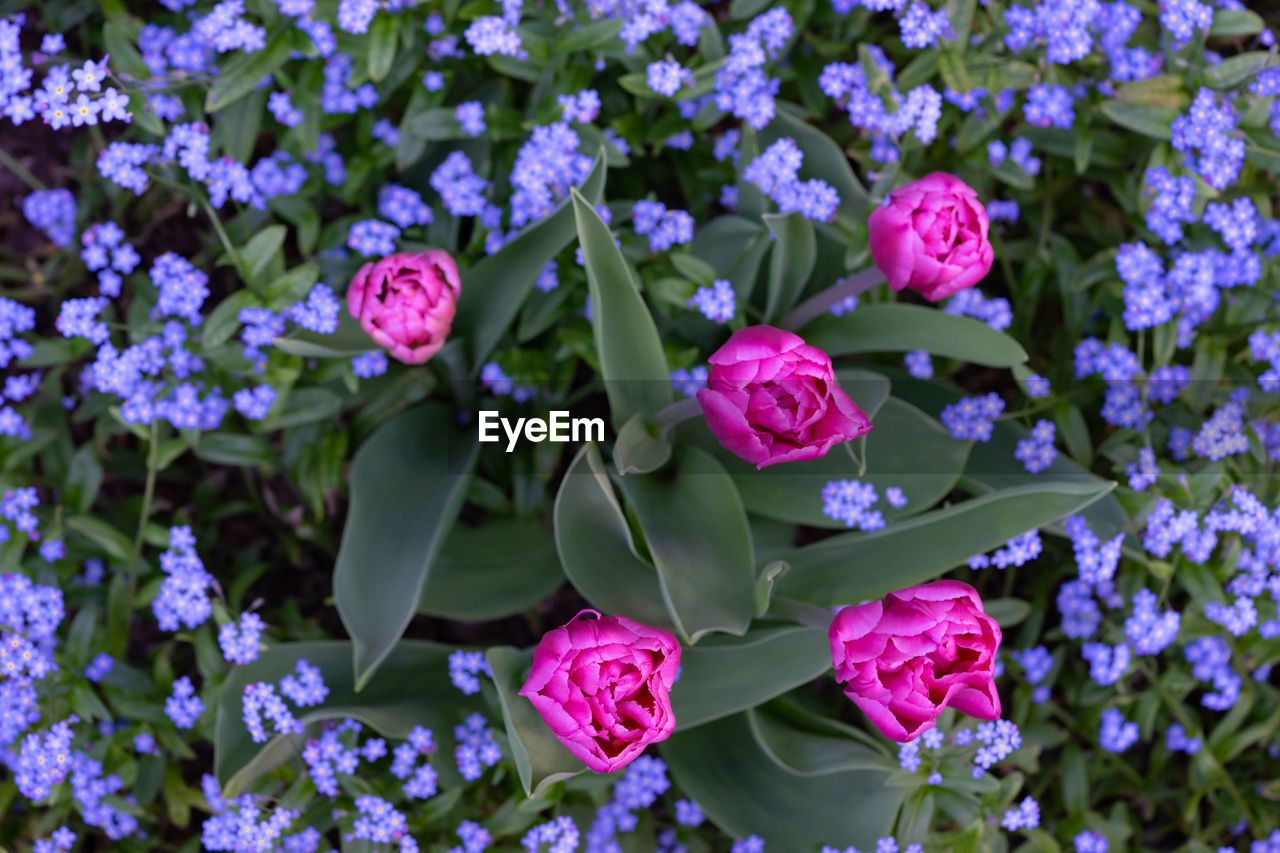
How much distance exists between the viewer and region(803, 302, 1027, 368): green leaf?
1.75 m

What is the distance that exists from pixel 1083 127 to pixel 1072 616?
3.29 feet

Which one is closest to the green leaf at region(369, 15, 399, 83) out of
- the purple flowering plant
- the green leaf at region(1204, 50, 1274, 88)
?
the purple flowering plant

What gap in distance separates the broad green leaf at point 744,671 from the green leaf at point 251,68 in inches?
51.7

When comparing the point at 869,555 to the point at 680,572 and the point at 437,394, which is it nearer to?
the point at 680,572

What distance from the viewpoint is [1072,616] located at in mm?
2164

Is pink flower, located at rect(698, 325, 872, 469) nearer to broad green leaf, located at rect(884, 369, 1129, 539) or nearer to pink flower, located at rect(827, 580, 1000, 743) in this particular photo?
pink flower, located at rect(827, 580, 1000, 743)

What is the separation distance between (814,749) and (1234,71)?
150cm

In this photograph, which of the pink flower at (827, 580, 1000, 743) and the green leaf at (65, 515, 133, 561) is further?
the green leaf at (65, 515, 133, 561)

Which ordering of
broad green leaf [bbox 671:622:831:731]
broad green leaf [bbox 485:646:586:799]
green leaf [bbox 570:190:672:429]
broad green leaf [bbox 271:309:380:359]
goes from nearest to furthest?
broad green leaf [bbox 485:646:586:799] → green leaf [bbox 570:190:672:429] → broad green leaf [bbox 671:622:831:731] → broad green leaf [bbox 271:309:380:359]

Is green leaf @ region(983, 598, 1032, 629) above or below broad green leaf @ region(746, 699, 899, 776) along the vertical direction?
above

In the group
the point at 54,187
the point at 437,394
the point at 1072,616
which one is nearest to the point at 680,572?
the point at 437,394

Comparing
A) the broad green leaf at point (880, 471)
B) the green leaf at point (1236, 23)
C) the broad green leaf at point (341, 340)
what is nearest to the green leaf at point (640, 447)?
the broad green leaf at point (880, 471)

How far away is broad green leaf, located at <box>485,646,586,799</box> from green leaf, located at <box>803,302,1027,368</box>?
81cm

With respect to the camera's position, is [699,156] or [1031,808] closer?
[1031,808]
